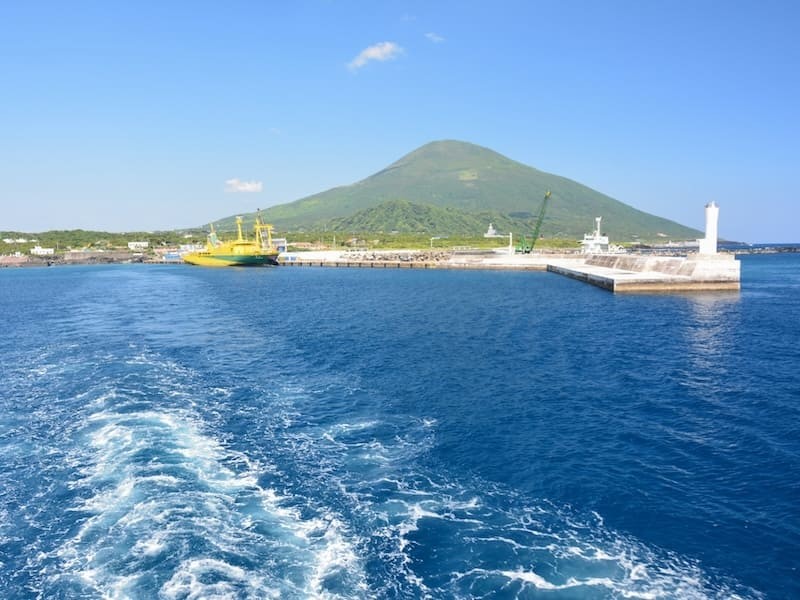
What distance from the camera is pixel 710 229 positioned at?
84625 mm

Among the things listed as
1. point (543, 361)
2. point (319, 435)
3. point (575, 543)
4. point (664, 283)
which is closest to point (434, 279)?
point (664, 283)

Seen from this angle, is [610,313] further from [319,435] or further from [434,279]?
[434,279]

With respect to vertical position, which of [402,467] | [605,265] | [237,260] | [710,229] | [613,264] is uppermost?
[710,229]

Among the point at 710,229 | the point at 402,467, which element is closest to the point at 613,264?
the point at 710,229

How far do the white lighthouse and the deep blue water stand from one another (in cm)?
Result: 4102

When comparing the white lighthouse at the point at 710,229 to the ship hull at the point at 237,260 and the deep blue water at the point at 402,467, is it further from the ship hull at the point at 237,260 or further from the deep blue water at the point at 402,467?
the ship hull at the point at 237,260

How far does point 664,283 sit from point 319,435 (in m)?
76.3

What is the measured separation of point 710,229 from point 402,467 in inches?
3260

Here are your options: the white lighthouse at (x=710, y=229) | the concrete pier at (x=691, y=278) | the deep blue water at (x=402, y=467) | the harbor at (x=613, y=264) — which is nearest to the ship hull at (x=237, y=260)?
the harbor at (x=613, y=264)

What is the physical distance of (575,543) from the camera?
16.2m

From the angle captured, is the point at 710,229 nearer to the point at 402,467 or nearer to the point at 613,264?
the point at 613,264

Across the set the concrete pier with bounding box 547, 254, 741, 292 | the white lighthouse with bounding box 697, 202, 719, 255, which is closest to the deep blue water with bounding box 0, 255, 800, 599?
the concrete pier with bounding box 547, 254, 741, 292

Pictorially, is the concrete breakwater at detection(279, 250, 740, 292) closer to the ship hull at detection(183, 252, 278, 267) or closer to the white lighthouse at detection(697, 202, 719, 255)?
the white lighthouse at detection(697, 202, 719, 255)

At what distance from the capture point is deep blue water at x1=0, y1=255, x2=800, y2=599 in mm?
14844
